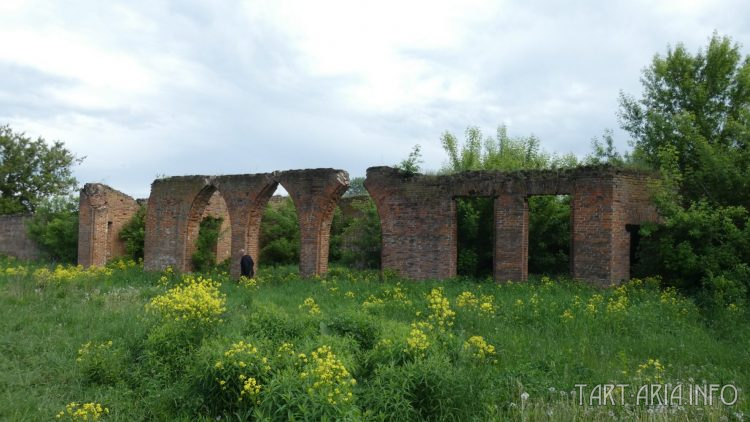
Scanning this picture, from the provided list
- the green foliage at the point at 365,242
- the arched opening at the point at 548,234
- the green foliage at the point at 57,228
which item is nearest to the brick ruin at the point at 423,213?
the arched opening at the point at 548,234

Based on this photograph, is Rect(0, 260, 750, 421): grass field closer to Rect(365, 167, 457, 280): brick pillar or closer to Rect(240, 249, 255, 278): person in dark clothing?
Rect(365, 167, 457, 280): brick pillar

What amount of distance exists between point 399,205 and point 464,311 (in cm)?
563

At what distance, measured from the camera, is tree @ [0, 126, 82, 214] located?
3234 cm

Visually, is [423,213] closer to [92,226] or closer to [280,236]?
[280,236]

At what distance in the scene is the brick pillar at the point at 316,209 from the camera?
1628 centimetres

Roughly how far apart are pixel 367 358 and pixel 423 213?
345 inches

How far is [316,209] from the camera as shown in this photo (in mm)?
A: 16469

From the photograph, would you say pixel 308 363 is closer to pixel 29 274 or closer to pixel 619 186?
pixel 619 186

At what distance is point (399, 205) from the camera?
15.2 meters

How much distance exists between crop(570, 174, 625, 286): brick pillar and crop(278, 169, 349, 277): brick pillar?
20.7 ft

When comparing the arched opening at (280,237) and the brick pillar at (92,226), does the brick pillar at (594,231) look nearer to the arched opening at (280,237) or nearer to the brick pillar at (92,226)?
the arched opening at (280,237)

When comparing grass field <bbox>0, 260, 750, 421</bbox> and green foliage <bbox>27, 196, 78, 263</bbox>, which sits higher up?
green foliage <bbox>27, 196, 78, 263</bbox>

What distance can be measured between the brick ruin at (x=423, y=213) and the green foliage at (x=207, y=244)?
0.52 m

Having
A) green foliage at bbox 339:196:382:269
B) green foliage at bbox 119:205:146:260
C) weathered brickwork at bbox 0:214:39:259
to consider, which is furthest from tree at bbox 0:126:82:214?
green foliage at bbox 339:196:382:269
